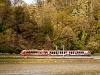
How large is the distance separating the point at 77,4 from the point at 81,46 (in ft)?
86.8

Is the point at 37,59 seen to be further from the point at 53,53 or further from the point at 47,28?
the point at 47,28

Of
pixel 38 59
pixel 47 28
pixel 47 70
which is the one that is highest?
pixel 47 28

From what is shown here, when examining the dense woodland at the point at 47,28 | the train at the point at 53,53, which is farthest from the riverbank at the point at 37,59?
the dense woodland at the point at 47,28

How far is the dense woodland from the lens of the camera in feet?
289

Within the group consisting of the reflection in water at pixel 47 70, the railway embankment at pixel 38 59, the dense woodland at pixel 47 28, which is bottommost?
the railway embankment at pixel 38 59

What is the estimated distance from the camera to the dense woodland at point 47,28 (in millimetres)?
88062

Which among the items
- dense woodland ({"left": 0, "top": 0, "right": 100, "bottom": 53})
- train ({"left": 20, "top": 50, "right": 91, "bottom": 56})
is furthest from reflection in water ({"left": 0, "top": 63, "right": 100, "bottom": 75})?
dense woodland ({"left": 0, "top": 0, "right": 100, "bottom": 53})

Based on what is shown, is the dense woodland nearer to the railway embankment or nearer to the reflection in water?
the railway embankment

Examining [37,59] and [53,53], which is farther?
[53,53]

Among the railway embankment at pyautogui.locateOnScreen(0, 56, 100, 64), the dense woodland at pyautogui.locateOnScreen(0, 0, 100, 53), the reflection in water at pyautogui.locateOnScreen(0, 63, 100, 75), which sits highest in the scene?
the dense woodland at pyautogui.locateOnScreen(0, 0, 100, 53)

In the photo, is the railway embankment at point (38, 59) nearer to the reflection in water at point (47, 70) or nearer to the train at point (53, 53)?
the train at point (53, 53)

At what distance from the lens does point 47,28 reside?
9400 cm

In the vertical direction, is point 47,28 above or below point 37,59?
above

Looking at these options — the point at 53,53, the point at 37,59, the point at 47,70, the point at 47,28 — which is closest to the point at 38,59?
the point at 37,59
